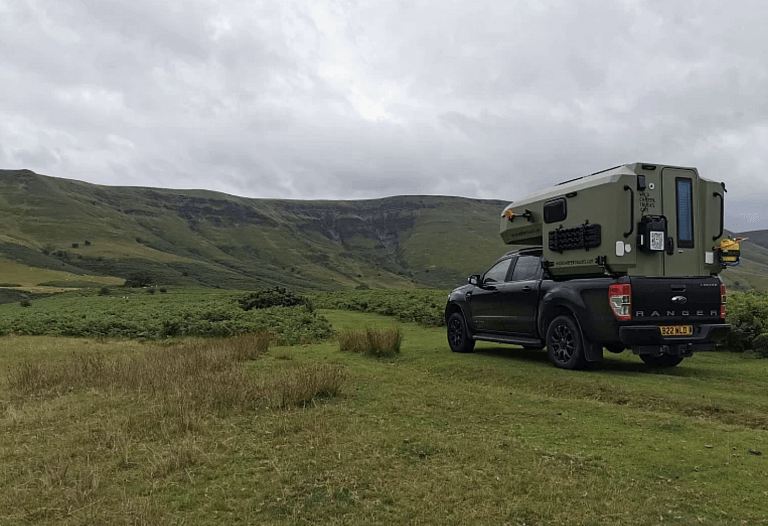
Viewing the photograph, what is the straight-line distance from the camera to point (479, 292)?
40.4 ft

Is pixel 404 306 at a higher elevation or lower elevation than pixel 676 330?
lower

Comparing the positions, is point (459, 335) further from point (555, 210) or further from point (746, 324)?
point (746, 324)

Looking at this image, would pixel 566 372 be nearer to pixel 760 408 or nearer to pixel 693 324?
pixel 693 324

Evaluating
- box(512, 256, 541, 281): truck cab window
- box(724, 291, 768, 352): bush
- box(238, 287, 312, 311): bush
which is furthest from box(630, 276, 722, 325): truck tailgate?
box(238, 287, 312, 311): bush

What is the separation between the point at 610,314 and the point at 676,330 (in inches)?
46.5

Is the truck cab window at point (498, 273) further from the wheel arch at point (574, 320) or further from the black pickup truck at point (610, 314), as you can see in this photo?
the wheel arch at point (574, 320)

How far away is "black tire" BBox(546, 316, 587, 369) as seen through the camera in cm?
962

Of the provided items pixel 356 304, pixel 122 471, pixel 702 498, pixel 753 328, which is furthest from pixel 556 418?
pixel 356 304

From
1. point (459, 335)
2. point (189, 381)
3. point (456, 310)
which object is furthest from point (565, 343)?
point (189, 381)

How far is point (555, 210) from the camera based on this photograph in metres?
10.2

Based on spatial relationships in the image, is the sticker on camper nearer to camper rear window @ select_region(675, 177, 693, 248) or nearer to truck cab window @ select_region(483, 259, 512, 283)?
camper rear window @ select_region(675, 177, 693, 248)

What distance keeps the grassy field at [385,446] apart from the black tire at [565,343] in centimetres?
33

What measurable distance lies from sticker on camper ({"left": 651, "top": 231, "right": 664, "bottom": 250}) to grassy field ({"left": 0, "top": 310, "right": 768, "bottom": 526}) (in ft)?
7.31

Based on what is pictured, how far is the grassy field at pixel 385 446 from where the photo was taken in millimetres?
4246
